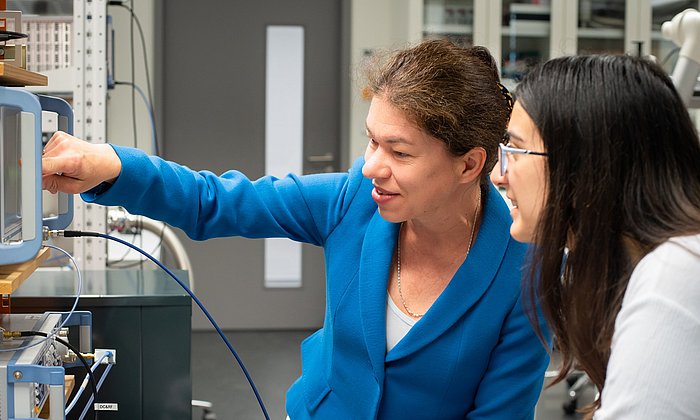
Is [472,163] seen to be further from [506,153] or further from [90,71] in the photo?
[90,71]

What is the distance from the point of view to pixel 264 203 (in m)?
1.33

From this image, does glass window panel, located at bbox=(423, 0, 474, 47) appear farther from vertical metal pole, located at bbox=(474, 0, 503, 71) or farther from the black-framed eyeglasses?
the black-framed eyeglasses

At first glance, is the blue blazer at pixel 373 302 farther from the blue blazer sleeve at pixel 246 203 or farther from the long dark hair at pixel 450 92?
the long dark hair at pixel 450 92

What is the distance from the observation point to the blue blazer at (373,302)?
1.24 meters

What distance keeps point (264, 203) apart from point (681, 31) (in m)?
1.66

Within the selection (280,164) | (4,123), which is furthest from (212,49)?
(4,123)

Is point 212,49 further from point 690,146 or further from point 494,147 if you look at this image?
point 690,146

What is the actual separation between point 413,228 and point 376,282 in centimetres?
13

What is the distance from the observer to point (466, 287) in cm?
125

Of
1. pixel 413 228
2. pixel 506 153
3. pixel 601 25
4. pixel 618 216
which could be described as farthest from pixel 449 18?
pixel 618 216

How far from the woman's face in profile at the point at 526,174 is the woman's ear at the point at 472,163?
0.29 m

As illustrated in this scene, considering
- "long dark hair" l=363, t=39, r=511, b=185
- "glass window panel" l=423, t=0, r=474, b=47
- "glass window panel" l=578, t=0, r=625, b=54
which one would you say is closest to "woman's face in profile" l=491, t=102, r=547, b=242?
"long dark hair" l=363, t=39, r=511, b=185

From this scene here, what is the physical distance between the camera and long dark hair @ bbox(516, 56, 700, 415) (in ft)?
2.72

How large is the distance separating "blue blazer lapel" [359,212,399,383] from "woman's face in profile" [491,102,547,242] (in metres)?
0.36
